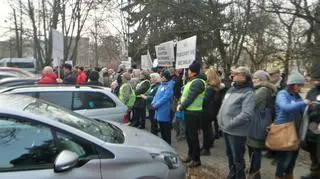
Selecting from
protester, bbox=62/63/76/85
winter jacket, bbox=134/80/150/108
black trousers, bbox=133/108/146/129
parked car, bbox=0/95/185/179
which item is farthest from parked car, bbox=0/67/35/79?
parked car, bbox=0/95/185/179

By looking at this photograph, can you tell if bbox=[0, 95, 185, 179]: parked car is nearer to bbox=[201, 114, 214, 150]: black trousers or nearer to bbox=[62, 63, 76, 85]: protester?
bbox=[201, 114, 214, 150]: black trousers

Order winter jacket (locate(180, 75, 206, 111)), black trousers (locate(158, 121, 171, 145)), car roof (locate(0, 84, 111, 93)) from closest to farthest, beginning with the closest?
winter jacket (locate(180, 75, 206, 111)) → car roof (locate(0, 84, 111, 93)) → black trousers (locate(158, 121, 171, 145))

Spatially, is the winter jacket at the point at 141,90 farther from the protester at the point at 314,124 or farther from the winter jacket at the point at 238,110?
the protester at the point at 314,124

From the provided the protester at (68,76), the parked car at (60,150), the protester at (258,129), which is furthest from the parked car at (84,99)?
the protester at (68,76)

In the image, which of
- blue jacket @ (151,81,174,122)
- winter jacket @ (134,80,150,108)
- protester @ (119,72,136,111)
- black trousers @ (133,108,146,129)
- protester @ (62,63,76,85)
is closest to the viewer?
blue jacket @ (151,81,174,122)

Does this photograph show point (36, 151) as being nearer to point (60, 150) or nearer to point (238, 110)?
point (60, 150)

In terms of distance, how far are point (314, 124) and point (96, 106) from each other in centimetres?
416

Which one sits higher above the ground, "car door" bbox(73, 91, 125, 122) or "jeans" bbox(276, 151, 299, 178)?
"car door" bbox(73, 91, 125, 122)

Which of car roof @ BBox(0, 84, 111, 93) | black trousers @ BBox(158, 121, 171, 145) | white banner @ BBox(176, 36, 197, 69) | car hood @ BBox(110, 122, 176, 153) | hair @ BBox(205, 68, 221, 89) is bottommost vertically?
black trousers @ BBox(158, 121, 171, 145)

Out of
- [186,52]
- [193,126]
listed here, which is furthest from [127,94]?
[193,126]

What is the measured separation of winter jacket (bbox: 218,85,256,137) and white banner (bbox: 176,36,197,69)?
15.6 feet

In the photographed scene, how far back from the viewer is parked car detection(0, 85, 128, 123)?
9.32 meters

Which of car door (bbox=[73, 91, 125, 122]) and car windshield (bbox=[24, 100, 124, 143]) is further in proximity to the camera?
car door (bbox=[73, 91, 125, 122])

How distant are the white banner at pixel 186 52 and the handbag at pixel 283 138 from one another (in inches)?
197
